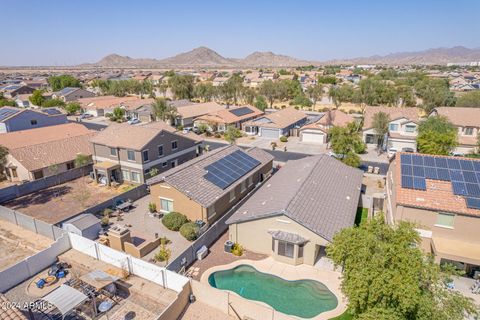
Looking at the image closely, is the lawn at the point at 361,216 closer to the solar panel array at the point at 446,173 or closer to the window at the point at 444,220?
the solar panel array at the point at 446,173

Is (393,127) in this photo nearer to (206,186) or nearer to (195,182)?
(206,186)

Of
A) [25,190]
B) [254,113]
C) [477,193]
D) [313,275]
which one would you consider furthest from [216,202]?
[254,113]

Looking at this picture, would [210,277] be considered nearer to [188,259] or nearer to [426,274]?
[188,259]

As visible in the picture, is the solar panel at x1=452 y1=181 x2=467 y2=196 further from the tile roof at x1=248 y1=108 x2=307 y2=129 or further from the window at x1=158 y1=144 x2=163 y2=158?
the tile roof at x1=248 y1=108 x2=307 y2=129

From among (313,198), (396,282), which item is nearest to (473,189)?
(313,198)

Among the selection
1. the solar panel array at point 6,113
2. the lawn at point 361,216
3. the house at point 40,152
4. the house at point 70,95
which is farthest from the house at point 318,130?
the house at point 70,95

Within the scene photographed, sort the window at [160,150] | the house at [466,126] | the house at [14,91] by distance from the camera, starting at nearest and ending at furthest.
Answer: the window at [160,150]
the house at [466,126]
the house at [14,91]

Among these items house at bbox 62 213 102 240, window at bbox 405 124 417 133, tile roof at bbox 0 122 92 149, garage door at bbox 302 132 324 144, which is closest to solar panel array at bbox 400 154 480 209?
house at bbox 62 213 102 240
